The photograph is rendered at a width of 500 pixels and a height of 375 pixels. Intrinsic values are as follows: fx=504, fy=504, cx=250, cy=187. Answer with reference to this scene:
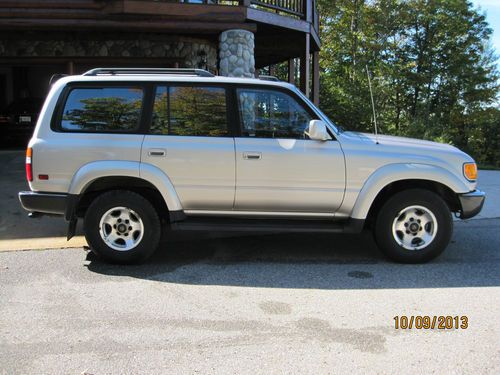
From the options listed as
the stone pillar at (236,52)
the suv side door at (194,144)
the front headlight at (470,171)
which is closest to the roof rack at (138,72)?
the suv side door at (194,144)

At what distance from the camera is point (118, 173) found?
5.15 meters

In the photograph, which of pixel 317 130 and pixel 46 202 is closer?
pixel 317 130

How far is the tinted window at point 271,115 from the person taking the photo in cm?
531

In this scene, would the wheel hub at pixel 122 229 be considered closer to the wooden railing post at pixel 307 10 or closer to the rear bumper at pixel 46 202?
the rear bumper at pixel 46 202

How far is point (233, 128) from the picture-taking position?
5301 mm

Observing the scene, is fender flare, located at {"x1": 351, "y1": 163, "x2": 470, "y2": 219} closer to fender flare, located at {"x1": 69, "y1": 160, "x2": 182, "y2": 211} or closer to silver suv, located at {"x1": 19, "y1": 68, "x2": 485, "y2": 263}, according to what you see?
silver suv, located at {"x1": 19, "y1": 68, "x2": 485, "y2": 263}

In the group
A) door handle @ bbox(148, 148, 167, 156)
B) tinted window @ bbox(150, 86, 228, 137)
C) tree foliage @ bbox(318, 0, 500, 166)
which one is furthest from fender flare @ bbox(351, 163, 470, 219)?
tree foliage @ bbox(318, 0, 500, 166)

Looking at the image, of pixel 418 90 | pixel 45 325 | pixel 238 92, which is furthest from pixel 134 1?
pixel 418 90

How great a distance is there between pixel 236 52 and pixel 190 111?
19.3ft

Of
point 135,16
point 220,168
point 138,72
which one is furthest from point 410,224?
point 135,16

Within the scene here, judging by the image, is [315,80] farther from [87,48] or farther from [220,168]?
[220,168]

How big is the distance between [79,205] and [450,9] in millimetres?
21901

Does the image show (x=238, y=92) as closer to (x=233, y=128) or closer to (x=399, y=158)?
(x=233, y=128)

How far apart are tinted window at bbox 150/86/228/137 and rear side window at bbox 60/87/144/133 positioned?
22cm
